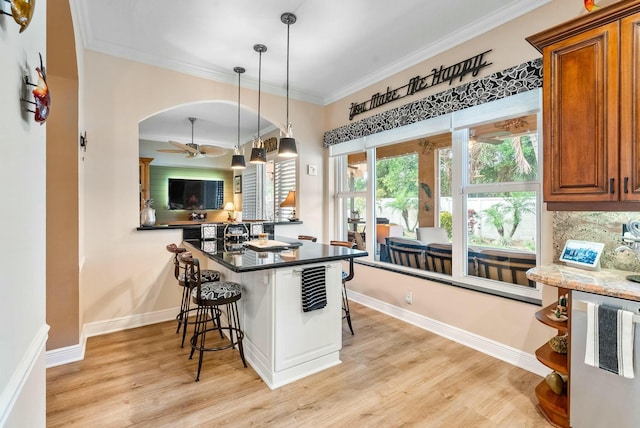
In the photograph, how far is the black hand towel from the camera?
92.7 inches

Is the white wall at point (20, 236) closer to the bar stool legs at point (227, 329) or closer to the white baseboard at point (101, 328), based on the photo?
the bar stool legs at point (227, 329)

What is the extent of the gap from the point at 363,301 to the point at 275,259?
214 centimetres

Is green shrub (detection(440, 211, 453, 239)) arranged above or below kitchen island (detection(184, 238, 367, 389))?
above

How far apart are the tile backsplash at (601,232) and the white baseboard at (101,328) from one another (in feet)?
12.4

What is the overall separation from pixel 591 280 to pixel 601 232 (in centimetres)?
60

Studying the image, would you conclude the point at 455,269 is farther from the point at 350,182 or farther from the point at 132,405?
the point at 132,405

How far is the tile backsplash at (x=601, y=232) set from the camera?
203cm

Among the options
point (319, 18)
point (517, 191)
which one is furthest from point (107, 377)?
point (517, 191)

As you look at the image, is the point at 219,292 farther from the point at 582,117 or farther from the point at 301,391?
the point at 582,117

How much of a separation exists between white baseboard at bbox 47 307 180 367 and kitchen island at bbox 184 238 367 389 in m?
1.35

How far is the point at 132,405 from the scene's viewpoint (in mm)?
2053

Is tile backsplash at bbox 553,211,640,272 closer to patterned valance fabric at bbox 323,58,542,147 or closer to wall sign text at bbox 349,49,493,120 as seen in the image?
patterned valance fabric at bbox 323,58,542,147

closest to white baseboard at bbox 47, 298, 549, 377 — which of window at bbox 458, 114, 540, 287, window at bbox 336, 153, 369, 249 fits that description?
window at bbox 458, 114, 540, 287

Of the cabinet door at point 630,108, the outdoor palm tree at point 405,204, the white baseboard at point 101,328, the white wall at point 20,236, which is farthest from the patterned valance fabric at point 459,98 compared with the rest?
the white baseboard at point 101,328
